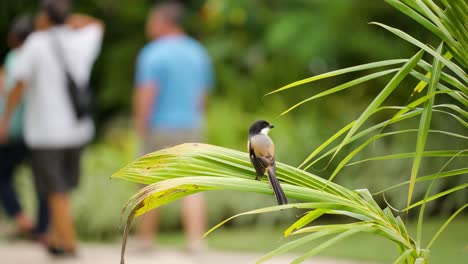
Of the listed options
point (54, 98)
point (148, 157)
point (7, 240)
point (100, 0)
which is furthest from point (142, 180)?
point (100, 0)

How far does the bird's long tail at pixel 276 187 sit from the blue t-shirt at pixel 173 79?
214 inches

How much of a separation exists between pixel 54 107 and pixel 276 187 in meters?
5.39

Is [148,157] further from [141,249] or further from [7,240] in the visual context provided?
[7,240]

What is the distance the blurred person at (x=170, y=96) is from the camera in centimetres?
883

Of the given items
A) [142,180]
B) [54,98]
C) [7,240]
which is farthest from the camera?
[7,240]

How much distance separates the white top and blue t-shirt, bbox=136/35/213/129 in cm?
63

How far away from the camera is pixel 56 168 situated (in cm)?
850

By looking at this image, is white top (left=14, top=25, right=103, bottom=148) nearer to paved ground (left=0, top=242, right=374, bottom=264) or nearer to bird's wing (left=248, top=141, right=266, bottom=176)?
paved ground (left=0, top=242, right=374, bottom=264)

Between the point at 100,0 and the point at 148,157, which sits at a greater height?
the point at 100,0

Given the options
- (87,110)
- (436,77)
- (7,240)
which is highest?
(436,77)

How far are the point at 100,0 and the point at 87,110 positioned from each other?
6584 millimetres

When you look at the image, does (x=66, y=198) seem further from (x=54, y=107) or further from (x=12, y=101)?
(x=12, y=101)

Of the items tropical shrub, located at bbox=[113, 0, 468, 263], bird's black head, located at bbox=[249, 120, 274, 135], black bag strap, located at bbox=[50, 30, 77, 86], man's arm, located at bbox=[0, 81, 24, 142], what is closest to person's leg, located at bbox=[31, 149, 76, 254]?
man's arm, located at bbox=[0, 81, 24, 142]

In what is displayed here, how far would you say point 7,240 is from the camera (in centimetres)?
1004
